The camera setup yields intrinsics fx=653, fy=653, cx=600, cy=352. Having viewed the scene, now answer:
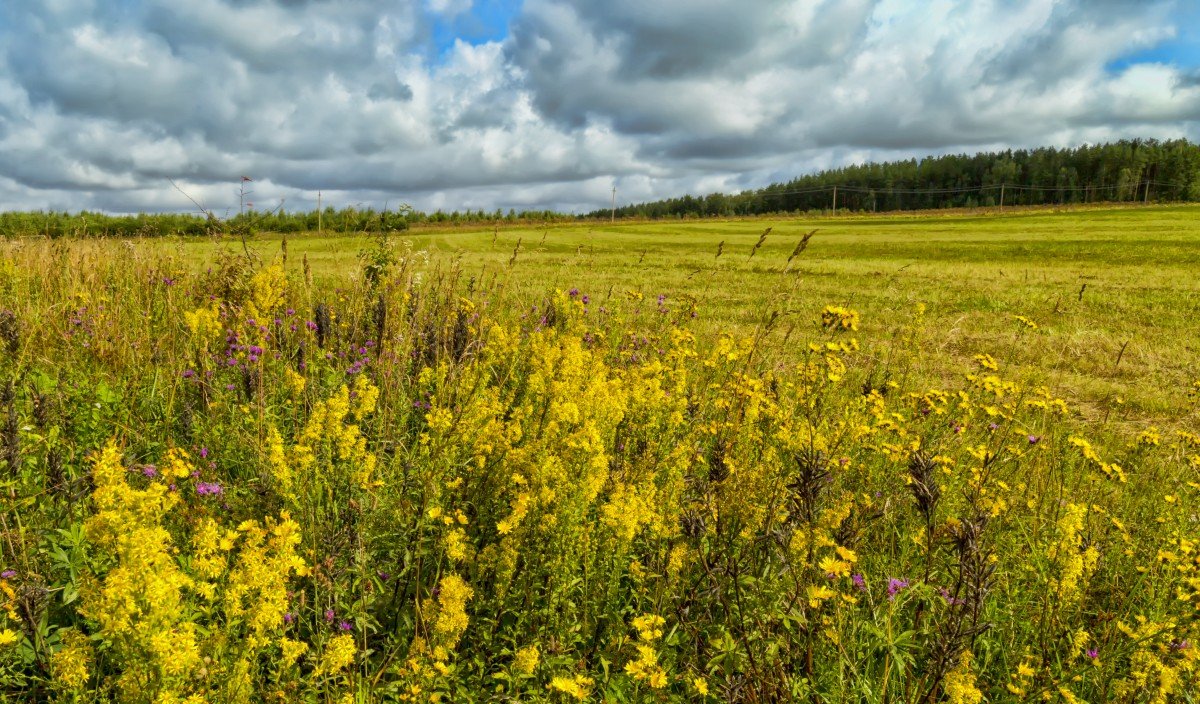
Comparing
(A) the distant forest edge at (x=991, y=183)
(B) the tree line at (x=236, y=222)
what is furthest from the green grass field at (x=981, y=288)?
(A) the distant forest edge at (x=991, y=183)

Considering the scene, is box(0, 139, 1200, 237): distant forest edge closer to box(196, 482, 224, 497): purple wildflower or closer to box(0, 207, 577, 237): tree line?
box(0, 207, 577, 237): tree line

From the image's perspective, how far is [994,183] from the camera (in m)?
124

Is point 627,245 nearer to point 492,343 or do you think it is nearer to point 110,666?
point 492,343

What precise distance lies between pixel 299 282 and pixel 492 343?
3.62m

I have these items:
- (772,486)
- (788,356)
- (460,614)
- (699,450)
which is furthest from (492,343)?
(788,356)

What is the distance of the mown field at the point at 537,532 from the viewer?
1864 millimetres

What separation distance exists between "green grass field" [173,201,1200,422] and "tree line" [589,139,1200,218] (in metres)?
70.7

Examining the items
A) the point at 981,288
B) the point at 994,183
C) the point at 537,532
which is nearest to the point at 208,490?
the point at 537,532

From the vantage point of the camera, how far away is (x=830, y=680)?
7.61ft

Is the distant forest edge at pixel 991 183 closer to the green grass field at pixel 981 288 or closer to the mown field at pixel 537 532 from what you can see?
the green grass field at pixel 981 288

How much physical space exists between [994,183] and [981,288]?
13043cm

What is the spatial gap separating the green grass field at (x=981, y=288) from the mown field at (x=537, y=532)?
1057 millimetres

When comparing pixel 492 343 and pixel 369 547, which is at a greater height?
pixel 492 343

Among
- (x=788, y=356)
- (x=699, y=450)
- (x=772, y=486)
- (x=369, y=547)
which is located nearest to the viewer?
(x=369, y=547)
